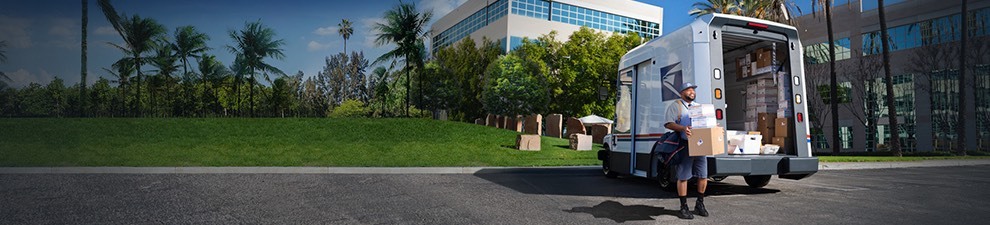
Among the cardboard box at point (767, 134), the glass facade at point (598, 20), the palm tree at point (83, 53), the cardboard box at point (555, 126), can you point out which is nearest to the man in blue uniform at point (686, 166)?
the cardboard box at point (767, 134)

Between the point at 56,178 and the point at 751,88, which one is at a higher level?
the point at 751,88

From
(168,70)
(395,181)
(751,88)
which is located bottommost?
(395,181)

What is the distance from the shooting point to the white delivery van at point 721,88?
7699mm

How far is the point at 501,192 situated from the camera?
832 centimetres

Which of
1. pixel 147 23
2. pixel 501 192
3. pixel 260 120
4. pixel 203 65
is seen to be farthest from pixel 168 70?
pixel 501 192

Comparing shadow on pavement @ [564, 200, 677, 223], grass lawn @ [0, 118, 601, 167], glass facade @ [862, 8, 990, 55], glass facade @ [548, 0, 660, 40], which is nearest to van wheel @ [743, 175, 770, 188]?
shadow on pavement @ [564, 200, 677, 223]

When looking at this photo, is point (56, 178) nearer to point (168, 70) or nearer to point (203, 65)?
point (168, 70)

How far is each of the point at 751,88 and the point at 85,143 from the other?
17.5 meters

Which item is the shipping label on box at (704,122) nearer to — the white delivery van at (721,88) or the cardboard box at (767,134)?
the white delivery van at (721,88)

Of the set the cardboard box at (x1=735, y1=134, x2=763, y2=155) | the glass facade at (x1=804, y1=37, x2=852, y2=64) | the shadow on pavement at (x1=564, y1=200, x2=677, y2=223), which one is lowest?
the shadow on pavement at (x1=564, y1=200, x2=677, y2=223)

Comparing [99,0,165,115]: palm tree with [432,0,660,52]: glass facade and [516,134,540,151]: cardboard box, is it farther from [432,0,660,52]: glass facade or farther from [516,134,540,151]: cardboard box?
[516,134,540,151]: cardboard box

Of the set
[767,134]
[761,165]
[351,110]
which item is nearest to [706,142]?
[761,165]

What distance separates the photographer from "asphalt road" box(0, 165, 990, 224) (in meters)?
5.81

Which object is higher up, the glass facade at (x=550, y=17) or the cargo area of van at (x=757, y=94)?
the glass facade at (x=550, y=17)
